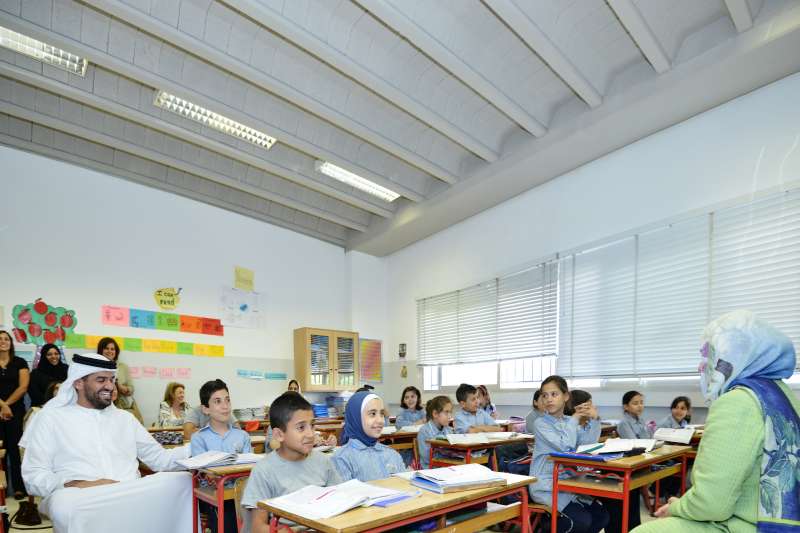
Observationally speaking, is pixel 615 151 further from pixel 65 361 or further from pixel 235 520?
pixel 65 361

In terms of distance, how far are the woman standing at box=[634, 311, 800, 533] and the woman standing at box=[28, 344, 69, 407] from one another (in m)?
5.61

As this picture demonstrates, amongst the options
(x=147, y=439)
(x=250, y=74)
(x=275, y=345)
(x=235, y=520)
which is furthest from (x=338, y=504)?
(x=275, y=345)

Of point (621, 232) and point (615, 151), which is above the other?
point (615, 151)

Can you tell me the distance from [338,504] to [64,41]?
13.7ft

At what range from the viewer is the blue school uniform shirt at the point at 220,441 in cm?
327

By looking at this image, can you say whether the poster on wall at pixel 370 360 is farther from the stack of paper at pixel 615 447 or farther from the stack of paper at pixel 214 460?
the stack of paper at pixel 214 460

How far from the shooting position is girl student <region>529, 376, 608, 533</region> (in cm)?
290

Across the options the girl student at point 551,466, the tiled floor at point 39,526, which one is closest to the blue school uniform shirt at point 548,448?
the girl student at point 551,466

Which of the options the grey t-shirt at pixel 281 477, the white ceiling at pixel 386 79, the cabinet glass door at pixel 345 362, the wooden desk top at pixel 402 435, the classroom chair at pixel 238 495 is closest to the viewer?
the grey t-shirt at pixel 281 477

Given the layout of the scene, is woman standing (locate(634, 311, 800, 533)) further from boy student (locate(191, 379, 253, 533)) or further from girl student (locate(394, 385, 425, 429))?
girl student (locate(394, 385, 425, 429))

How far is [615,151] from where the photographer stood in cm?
572

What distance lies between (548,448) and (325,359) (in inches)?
202

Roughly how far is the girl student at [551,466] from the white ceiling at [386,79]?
108 inches

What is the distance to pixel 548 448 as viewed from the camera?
10.5ft
